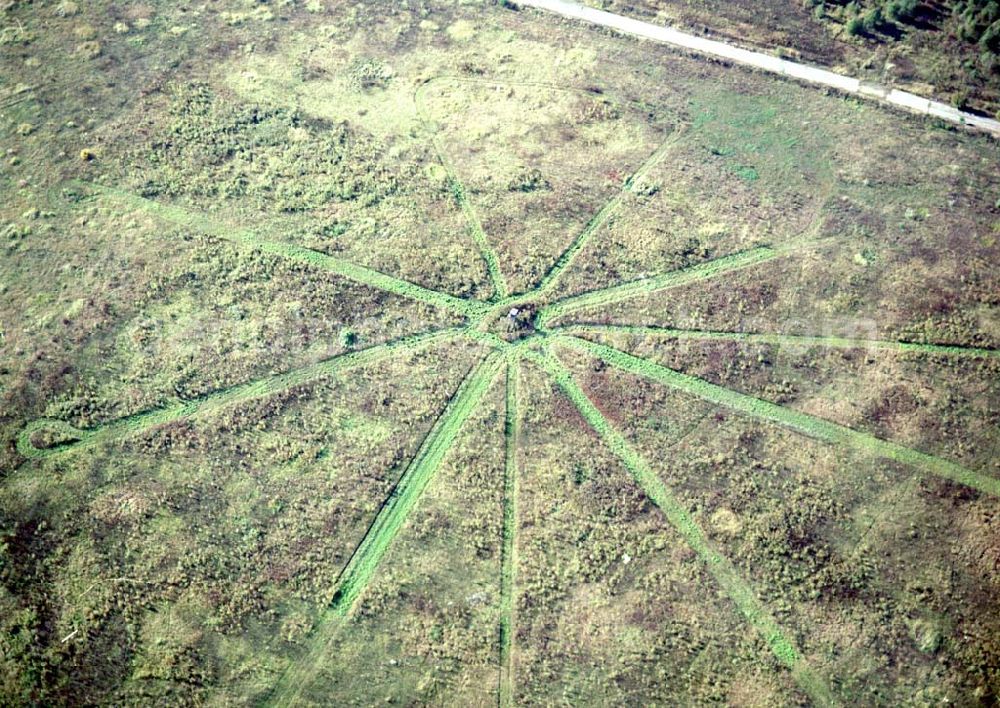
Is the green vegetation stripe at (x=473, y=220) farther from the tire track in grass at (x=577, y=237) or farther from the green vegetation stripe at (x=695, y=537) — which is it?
the green vegetation stripe at (x=695, y=537)

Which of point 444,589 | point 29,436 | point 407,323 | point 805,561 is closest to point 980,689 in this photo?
point 805,561

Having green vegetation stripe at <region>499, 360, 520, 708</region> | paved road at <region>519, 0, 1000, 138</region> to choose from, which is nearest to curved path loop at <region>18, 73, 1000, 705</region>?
green vegetation stripe at <region>499, 360, 520, 708</region>

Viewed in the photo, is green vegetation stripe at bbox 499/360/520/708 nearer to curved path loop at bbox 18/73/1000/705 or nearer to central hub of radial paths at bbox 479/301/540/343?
curved path loop at bbox 18/73/1000/705

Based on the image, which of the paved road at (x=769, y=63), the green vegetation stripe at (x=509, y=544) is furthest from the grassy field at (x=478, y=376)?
the paved road at (x=769, y=63)

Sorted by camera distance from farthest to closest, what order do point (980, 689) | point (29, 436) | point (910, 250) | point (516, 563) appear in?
point (910, 250), point (29, 436), point (516, 563), point (980, 689)

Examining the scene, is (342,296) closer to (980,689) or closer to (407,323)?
(407,323)

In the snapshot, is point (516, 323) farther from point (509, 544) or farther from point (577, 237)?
point (509, 544)

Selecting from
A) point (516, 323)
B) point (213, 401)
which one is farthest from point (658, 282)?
point (213, 401)
